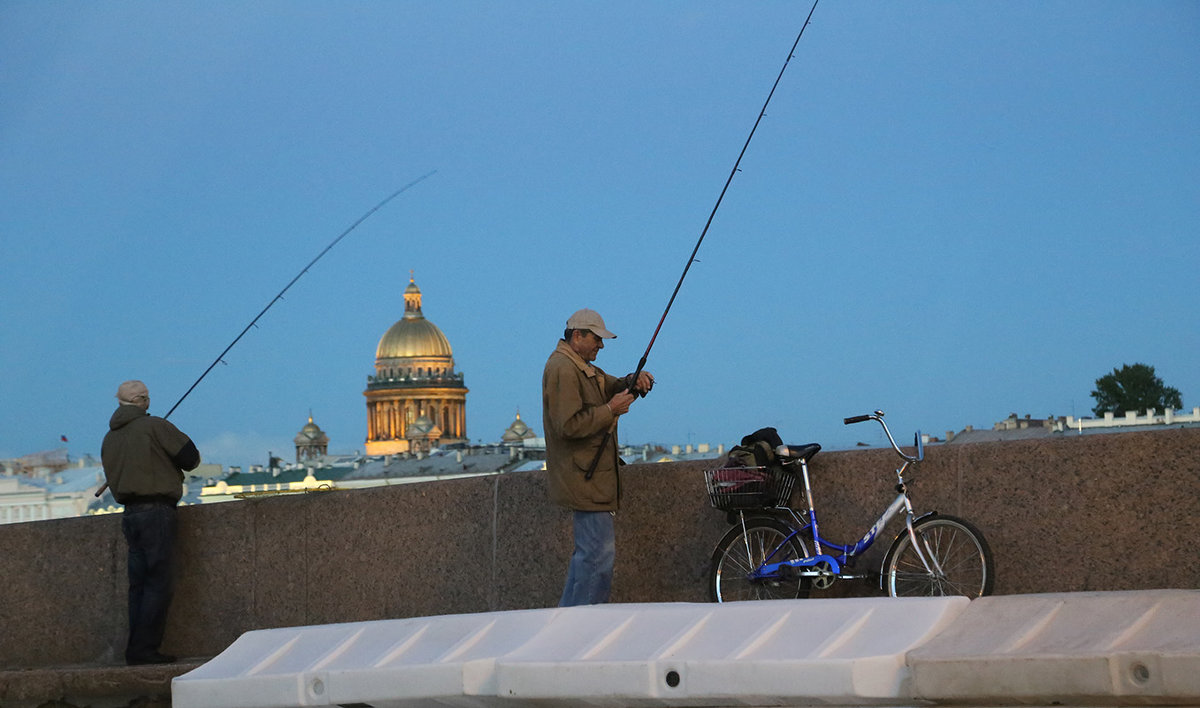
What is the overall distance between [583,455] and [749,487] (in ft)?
2.04

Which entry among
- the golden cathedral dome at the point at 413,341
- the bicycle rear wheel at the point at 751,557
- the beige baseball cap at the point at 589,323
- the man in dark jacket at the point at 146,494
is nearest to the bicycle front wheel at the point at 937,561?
the bicycle rear wheel at the point at 751,557

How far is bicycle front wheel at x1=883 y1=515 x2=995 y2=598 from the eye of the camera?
6387mm

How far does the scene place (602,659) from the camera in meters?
4.79

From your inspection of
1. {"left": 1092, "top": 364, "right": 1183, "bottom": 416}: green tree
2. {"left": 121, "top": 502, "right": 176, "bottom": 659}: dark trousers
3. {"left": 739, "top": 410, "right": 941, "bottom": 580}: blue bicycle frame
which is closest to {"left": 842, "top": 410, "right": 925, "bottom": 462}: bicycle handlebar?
{"left": 739, "top": 410, "right": 941, "bottom": 580}: blue bicycle frame

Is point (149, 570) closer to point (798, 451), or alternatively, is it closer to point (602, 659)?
point (798, 451)

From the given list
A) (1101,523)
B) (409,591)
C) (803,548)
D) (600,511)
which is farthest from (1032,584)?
(409,591)

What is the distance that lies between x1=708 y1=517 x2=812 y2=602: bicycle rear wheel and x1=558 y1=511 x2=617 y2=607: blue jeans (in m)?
0.50

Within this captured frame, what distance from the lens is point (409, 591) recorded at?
27.6ft

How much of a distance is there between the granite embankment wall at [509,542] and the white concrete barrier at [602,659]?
2.14 m

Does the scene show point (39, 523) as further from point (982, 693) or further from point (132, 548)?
point (982, 693)

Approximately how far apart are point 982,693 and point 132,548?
16.2 ft

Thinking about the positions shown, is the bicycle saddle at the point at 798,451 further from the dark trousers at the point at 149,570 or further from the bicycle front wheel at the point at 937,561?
the dark trousers at the point at 149,570

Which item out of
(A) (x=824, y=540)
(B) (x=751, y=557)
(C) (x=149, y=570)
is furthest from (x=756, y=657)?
(C) (x=149, y=570)

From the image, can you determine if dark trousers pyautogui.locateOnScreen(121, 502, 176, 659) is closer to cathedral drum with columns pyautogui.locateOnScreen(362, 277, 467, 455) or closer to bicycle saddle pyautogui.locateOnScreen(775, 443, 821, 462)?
bicycle saddle pyautogui.locateOnScreen(775, 443, 821, 462)
